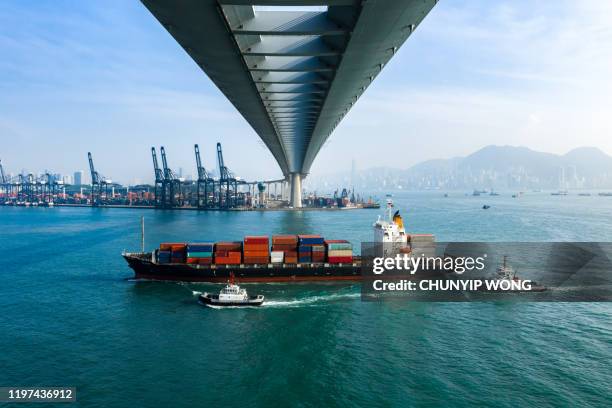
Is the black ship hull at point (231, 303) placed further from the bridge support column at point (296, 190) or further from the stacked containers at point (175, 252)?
the bridge support column at point (296, 190)

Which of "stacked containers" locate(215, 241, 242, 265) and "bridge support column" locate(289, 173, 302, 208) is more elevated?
"bridge support column" locate(289, 173, 302, 208)

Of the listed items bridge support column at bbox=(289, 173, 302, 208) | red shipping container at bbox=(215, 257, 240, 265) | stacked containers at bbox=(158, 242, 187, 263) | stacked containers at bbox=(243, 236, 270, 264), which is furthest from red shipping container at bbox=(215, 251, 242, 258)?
bridge support column at bbox=(289, 173, 302, 208)

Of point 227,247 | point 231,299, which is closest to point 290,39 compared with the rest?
point 231,299

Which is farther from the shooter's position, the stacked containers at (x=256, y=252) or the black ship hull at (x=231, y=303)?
the stacked containers at (x=256, y=252)

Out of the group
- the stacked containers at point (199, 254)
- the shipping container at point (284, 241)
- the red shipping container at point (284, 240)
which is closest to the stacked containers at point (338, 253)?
the shipping container at point (284, 241)

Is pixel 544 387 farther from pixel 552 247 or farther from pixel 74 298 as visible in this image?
pixel 552 247

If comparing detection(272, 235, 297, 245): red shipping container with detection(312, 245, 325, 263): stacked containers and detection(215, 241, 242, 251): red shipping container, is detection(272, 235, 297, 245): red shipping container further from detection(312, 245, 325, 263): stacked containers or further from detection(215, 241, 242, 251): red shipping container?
detection(215, 241, 242, 251): red shipping container
